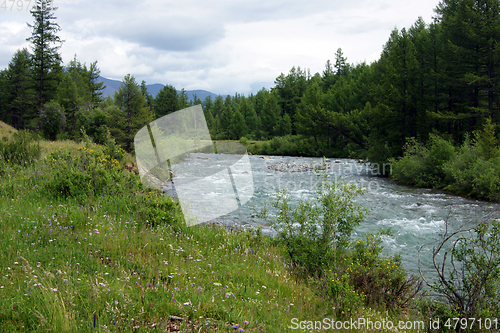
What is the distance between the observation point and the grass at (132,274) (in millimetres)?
2658

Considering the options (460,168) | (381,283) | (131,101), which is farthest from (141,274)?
(131,101)

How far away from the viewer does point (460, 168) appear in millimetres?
18484

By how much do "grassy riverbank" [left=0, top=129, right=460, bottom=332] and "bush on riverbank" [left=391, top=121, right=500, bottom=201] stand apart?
1416 centimetres

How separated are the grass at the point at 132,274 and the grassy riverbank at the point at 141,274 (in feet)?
0.05

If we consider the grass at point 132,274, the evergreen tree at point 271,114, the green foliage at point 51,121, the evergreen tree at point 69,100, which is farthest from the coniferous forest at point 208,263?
the evergreen tree at point 271,114

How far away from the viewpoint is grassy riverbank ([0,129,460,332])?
2.70m

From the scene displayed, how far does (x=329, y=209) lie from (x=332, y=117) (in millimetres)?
44019

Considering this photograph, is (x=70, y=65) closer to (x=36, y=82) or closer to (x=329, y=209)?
(x=36, y=82)

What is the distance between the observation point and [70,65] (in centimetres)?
7519

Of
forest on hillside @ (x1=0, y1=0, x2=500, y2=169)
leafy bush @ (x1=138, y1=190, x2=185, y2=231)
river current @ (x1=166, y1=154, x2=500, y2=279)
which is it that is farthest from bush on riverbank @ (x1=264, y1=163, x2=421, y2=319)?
forest on hillside @ (x1=0, y1=0, x2=500, y2=169)

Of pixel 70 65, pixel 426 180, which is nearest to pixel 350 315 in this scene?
pixel 426 180

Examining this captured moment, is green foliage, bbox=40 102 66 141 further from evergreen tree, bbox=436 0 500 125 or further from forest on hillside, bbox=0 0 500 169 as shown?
evergreen tree, bbox=436 0 500 125

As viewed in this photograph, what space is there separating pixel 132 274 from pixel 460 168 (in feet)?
67.2

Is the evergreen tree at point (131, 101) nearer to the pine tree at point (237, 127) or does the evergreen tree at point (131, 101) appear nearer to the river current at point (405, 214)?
the river current at point (405, 214)
